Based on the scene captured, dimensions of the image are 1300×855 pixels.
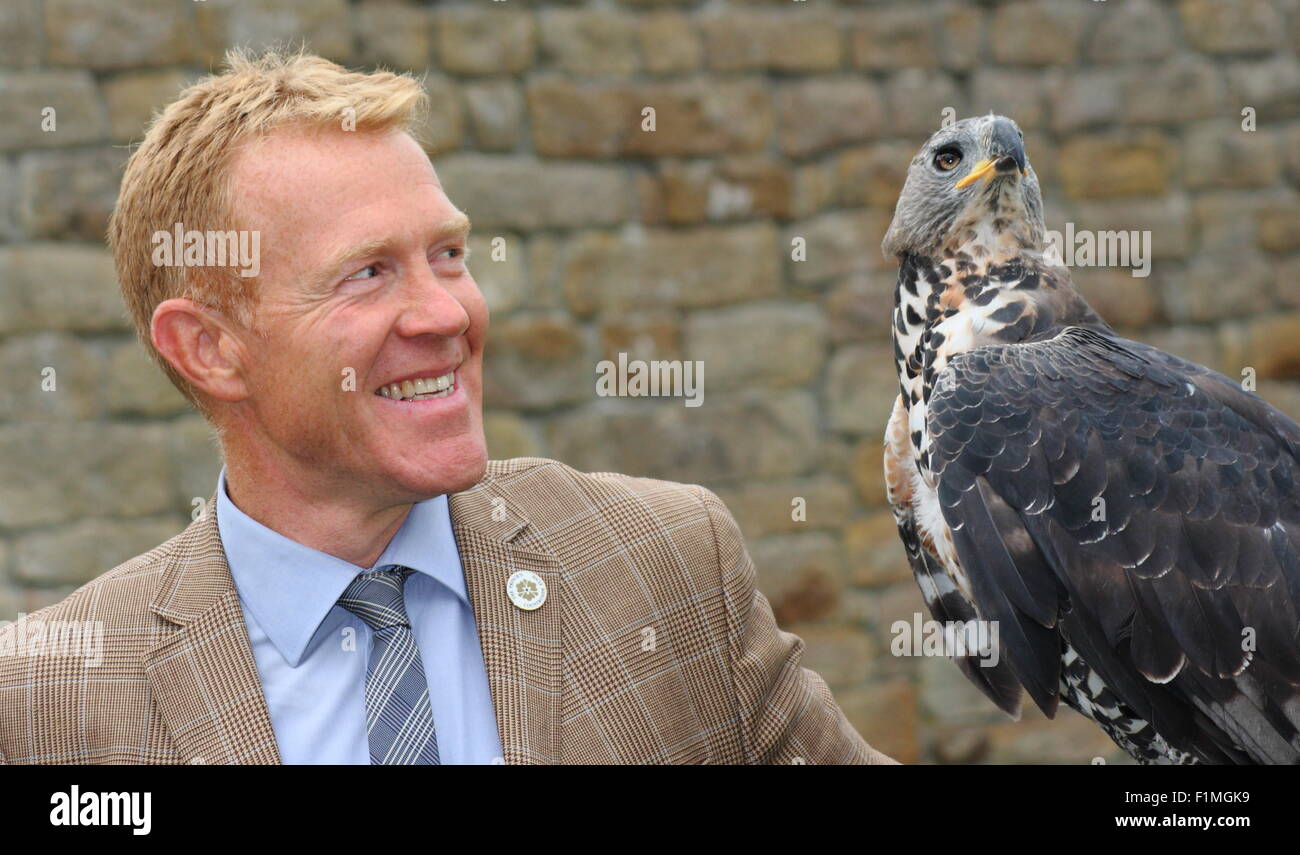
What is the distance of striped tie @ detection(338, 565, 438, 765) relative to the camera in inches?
73.8

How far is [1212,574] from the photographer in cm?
200

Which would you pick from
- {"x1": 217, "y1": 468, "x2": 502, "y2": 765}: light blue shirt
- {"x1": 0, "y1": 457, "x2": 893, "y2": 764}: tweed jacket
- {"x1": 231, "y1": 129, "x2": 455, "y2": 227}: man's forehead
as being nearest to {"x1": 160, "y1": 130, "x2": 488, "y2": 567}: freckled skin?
{"x1": 231, "y1": 129, "x2": 455, "y2": 227}: man's forehead

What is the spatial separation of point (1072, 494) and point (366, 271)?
1059 mm

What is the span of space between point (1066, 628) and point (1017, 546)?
0.14 m

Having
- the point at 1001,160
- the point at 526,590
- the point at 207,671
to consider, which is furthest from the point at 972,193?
the point at 207,671

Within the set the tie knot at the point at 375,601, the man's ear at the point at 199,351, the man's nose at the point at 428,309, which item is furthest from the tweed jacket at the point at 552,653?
the man's nose at the point at 428,309

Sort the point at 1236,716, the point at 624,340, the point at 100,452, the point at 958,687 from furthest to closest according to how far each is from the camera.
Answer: the point at 958,687 < the point at 624,340 < the point at 100,452 < the point at 1236,716

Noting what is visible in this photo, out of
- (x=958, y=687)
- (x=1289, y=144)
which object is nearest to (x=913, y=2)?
(x=1289, y=144)

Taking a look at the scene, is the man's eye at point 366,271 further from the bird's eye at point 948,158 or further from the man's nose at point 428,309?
the bird's eye at point 948,158

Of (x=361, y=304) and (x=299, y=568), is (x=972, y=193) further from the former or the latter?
(x=299, y=568)

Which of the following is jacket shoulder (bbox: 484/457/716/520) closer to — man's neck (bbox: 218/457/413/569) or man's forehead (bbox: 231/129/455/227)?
man's neck (bbox: 218/457/413/569)

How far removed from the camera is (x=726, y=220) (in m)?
4.38

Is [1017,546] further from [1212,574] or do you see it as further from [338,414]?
[338,414]

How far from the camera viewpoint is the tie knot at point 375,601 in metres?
1.98
